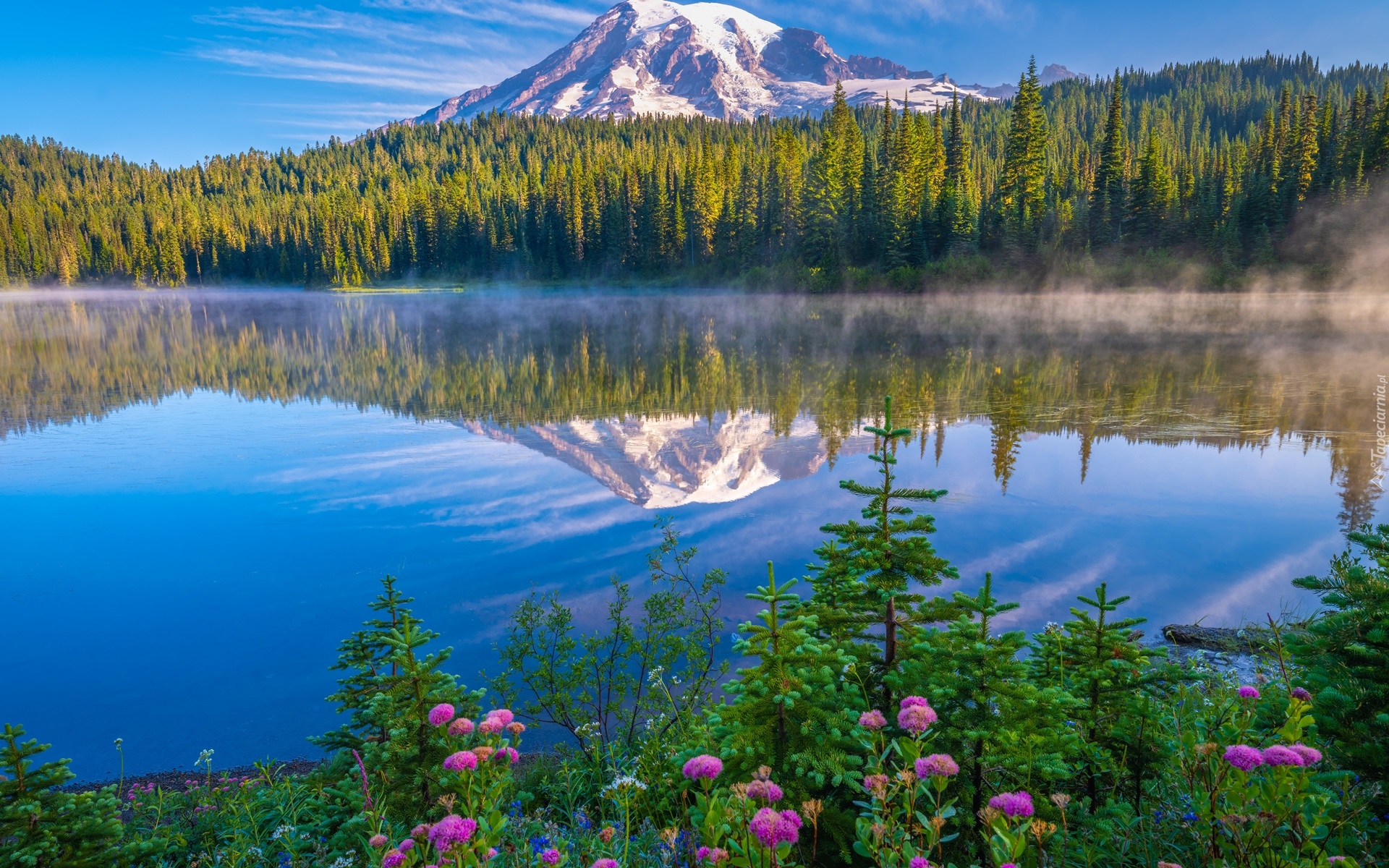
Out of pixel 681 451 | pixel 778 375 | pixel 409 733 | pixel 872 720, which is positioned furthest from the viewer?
pixel 778 375

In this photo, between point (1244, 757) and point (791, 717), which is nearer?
point (1244, 757)

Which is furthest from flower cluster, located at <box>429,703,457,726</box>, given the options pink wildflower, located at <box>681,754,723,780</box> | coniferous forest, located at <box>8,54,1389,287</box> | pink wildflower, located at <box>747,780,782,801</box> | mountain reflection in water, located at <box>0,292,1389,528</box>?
coniferous forest, located at <box>8,54,1389,287</box>

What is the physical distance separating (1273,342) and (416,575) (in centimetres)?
4320

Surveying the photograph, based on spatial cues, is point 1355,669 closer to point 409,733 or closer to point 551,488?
point 409,733

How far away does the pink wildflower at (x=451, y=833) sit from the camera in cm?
223

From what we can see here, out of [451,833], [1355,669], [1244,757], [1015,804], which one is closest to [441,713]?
[451,833]

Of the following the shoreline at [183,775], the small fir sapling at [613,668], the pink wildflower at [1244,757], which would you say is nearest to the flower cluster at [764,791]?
the pink wildflower at [1244,757]

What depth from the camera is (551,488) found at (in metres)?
17.2

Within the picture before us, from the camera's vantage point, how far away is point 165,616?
11508 mm

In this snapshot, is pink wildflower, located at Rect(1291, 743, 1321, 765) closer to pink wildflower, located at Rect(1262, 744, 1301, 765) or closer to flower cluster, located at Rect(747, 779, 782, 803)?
pink wildflower, located at Rect(1262, 744, 1301, 765)

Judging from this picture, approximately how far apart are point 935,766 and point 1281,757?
1.04 metres

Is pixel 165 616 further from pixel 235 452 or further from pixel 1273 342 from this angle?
pixel 1273 342

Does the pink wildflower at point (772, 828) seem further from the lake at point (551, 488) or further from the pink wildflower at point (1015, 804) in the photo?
the lake at point (551, 488)

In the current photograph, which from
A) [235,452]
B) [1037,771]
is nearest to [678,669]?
[1037,771]
